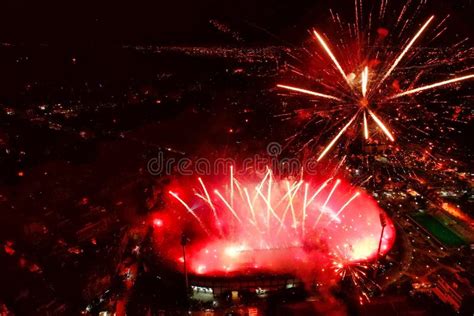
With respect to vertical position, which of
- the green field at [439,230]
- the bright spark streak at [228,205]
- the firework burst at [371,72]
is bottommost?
the green field at [439,230]

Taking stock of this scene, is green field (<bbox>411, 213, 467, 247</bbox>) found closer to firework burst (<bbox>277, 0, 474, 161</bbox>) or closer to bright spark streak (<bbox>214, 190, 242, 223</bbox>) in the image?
firework burst (<bbox>277, 0, 474, 161</bbox>)

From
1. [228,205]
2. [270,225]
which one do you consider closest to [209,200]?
[228,205]

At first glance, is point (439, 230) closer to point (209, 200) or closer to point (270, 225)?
point (270, 225)

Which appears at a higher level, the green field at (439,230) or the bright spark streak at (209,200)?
the bright spark streak at (209,200)

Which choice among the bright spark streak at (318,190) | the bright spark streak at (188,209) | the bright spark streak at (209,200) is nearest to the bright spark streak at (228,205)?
the bright spark streak at (209,200)

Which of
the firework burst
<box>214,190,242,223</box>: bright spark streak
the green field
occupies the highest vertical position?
the firework burst

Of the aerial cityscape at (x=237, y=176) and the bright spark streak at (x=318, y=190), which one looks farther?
the bright spark streak at (x=318, y=190)

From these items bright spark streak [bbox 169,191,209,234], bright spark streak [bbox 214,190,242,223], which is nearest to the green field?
bright spark streak [bbox 214,190,242,223]

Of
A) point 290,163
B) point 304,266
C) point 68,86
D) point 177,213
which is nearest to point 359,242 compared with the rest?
point 304,266

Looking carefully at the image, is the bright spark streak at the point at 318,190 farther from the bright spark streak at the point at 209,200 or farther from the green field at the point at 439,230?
the bright spark streak at the point at 209,200
